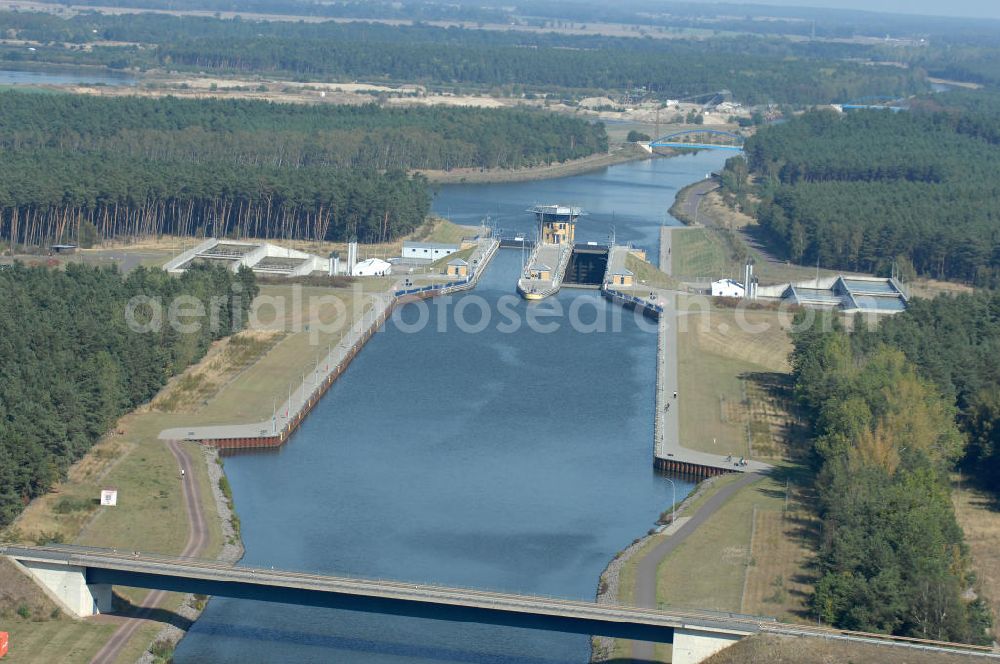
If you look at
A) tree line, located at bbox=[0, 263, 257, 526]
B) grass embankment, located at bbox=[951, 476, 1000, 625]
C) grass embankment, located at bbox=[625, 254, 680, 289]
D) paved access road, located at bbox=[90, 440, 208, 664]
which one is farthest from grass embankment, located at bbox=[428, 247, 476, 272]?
grass embankment, located at bbox=[951, 476, 1000, 625]

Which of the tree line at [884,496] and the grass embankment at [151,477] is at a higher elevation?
the tree line at [884,496]

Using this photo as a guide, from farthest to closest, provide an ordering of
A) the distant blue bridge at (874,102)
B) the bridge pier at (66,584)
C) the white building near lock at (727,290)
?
the distant blue bridge at (874,102) < the white building near lock at (727,290) < the bridge pier at (66,584)

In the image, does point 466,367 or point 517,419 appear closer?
point 517,419

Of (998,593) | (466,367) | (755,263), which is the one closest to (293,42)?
(755,263)

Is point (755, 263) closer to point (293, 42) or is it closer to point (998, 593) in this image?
point (998, 593)

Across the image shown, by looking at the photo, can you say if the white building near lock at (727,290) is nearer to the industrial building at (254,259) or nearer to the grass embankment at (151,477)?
the industrial building at (254,259)

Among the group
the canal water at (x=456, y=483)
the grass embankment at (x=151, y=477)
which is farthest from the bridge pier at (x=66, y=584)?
the canal water at (x=456, y=483)

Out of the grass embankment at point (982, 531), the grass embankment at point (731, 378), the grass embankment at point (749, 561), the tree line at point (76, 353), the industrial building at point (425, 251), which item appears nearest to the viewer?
the grass embankment at point (749, 561)
